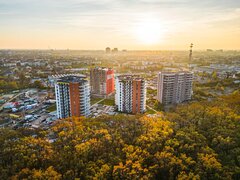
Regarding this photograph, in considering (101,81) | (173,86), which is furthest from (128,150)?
(101,81)

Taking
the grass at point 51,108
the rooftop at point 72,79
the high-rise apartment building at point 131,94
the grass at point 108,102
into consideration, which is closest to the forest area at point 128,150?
the rooftop at point 72,79

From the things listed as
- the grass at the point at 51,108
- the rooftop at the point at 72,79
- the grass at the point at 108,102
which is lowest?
the grass at the point at 51,108

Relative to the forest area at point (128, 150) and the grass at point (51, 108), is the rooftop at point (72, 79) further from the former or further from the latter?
the grass at point (51, 108)

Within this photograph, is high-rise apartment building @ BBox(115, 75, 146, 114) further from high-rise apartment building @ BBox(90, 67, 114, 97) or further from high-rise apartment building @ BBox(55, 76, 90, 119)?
high-rise apartment building @ BBox(90, 67, 114, 97)

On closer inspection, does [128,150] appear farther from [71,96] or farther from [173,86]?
[173,86]

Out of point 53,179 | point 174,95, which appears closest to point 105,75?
point 174,95
